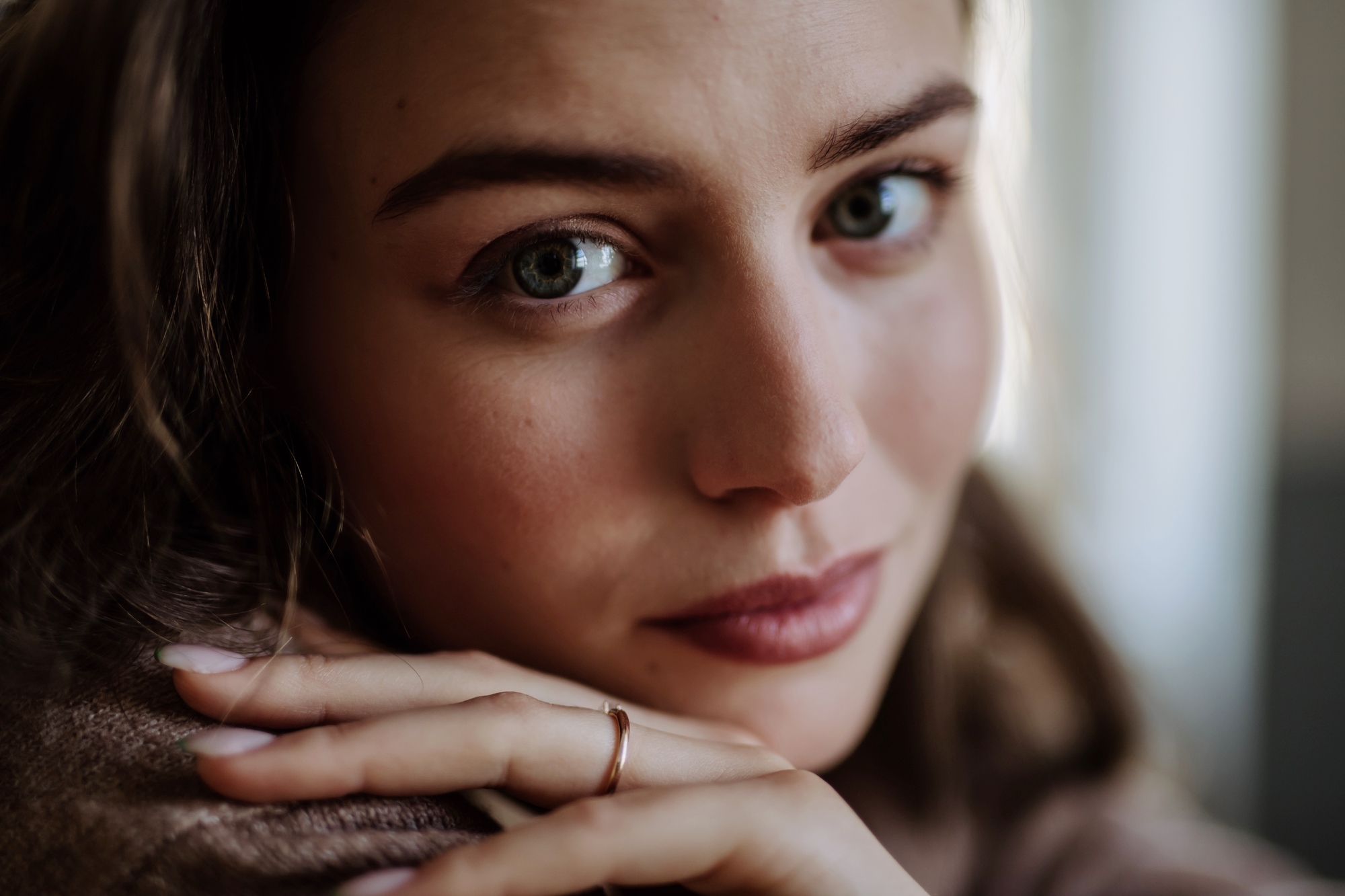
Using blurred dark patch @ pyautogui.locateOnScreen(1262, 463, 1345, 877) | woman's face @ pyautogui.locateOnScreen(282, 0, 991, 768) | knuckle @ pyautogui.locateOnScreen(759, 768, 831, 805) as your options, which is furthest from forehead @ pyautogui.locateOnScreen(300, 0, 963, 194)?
blurred dark patch @ pyautogui.locateOnScreen(1262, 463, 1345, 877)

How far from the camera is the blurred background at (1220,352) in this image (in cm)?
232

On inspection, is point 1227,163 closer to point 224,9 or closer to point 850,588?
point 850,588

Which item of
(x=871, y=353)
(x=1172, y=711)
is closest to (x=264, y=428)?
(x=871, y=353)

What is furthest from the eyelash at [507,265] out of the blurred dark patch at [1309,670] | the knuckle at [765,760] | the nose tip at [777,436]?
the blurred dark patch at [1309,670]

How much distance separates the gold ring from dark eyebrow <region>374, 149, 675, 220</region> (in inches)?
14.9

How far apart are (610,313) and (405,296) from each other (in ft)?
0.52

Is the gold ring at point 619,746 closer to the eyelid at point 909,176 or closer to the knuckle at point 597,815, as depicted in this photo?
the knuckle at point 597,815

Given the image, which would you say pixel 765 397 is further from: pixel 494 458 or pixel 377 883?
pixel 377 883

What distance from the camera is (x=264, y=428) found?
0.82 m

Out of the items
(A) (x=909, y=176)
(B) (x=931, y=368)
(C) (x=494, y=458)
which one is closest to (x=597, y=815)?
(C) (x=494, y=458)

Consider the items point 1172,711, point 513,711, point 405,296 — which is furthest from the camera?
point 1172,711

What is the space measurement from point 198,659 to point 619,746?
0.30m

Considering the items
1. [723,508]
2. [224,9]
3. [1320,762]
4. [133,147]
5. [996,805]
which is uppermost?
[224,9]

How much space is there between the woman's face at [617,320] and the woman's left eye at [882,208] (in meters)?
0.02
